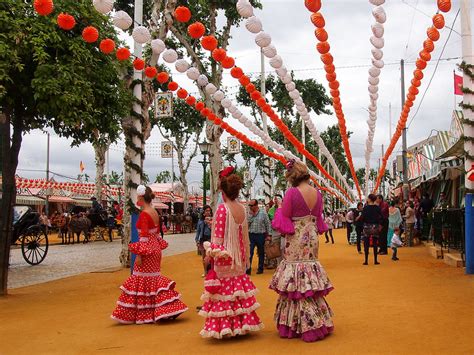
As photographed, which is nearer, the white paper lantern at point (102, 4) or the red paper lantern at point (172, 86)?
the white paper lantern at point (102, 4)

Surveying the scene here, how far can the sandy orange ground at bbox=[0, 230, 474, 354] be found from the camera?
17.9 ft

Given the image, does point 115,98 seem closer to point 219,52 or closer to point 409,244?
point 219,52

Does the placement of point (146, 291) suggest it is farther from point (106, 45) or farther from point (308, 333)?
point (106, 45)

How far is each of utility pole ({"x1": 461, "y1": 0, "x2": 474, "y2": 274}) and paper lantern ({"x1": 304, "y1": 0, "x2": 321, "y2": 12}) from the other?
15.1ft

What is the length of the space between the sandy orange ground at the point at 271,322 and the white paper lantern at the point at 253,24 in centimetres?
451

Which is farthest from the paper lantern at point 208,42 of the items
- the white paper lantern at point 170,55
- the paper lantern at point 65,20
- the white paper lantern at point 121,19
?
the paper lantern at point 65,20

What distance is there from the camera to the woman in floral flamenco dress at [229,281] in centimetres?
578

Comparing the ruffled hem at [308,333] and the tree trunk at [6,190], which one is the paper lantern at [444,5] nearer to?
the ruffled hem at [308,333]

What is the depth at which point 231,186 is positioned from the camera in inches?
240

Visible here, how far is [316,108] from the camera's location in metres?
36.8

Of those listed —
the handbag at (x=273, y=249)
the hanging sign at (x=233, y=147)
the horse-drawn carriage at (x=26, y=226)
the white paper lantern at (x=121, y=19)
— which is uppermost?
the hanging sign at (x=233, y=147)

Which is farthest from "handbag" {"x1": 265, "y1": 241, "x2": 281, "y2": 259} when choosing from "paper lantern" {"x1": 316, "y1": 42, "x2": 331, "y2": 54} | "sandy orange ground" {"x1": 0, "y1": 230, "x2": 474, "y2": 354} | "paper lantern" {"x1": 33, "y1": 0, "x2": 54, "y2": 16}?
"paper lantern" {"x1": 33, "y1": 0, "x2": 54, "y2": 16}

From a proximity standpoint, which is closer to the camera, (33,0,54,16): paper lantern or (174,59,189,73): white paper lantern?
(33,0,54,16): paper lantern

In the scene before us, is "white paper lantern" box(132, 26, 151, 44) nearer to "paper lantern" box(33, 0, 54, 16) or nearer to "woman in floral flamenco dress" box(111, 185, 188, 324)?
"paper lantern" box(33, 0, 54, 16)
